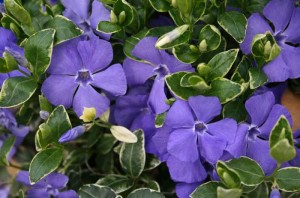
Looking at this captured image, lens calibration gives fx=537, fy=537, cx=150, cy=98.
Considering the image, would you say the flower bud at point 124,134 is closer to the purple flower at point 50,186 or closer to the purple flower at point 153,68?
the purple flower at point 153,68

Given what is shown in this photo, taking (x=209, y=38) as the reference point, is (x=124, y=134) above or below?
below

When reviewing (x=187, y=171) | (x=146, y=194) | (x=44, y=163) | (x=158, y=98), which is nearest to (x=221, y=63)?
(x=158, y=98)

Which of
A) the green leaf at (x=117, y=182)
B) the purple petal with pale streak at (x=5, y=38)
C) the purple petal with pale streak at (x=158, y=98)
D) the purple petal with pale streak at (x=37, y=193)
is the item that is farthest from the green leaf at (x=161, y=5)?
the purple petal with pale streak at (x=37, y=193)

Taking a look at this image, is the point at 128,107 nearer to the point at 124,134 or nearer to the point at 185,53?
the point at 124,134

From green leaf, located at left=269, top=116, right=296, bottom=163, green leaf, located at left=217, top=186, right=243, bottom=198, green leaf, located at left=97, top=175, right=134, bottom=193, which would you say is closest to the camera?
green leaf, located at left=269, top=116, right=296, bottom=163

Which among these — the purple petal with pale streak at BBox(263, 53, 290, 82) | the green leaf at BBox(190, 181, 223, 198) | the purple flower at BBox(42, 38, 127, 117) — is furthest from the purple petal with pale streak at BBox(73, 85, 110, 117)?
the purple petal with pale streak at BBox(263, 53, 290, 82)

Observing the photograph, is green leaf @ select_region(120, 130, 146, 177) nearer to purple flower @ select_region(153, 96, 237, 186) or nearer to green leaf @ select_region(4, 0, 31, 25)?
purple flower @ select_region(153, 96, 237, 186)
